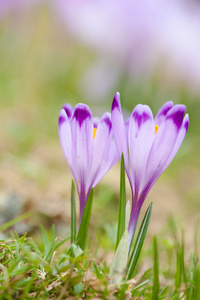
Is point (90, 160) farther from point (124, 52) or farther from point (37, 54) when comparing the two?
point (37, 54)

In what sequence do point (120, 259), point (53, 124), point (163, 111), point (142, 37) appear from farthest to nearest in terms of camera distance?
point (142, 37), point (53, 124), point (163, 111), point (120, 259)

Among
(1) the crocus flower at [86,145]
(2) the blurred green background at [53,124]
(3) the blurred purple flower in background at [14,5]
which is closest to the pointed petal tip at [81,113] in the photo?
(1) the crocus flower at [86,145]

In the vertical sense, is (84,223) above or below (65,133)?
below

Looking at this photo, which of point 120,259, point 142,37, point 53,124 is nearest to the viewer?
point 120,259

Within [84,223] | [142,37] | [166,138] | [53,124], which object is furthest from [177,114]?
Answer: [142,37]

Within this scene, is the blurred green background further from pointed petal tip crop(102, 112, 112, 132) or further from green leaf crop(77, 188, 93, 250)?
pointed petal tip crop(102, 112, 112, 132)

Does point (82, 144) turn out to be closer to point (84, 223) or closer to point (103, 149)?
point (103, 149)
